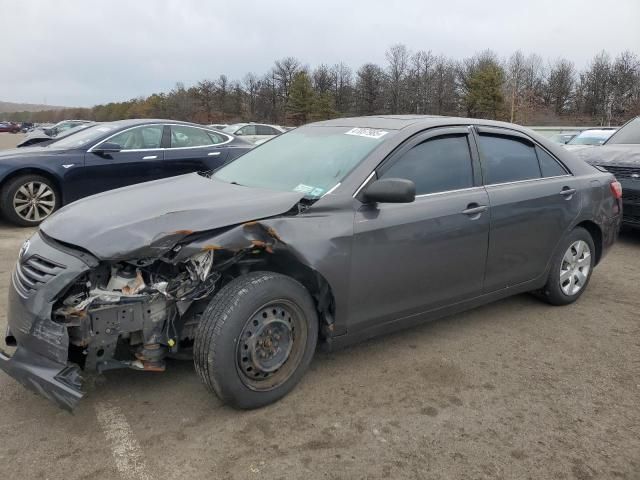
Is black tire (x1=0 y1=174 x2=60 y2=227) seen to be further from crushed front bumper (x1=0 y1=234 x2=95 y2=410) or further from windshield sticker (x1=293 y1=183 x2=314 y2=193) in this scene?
windshield sticker (x1=293 y1=183 x2=314 y2=193)

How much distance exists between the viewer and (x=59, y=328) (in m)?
2.52

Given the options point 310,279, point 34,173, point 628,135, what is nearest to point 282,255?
point 310,279

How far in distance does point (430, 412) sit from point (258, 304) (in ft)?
3.73

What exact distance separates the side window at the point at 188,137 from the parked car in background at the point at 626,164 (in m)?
5.72

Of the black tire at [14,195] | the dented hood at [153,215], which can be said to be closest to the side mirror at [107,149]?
the black tire at [14,195]

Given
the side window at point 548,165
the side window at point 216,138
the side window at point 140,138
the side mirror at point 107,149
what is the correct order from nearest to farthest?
the side window at point 548,165 < the side mirror at point 107,149 < the side window at point 140,138 < the side window at point 216,138

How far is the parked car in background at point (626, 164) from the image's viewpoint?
660 cm

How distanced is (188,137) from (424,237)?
5.68 metres

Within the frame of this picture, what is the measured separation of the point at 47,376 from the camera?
2.50 meters

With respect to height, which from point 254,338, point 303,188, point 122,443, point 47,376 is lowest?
point 122,443

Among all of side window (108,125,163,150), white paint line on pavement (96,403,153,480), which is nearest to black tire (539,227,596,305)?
white paint line on pavement (96,403,153,480)

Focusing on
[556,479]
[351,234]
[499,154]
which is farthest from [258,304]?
[499,154]

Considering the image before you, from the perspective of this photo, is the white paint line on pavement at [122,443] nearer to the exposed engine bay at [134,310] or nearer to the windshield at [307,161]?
the exposed engine bay at [134,310]

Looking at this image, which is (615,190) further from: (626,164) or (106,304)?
Result: (106,304)
